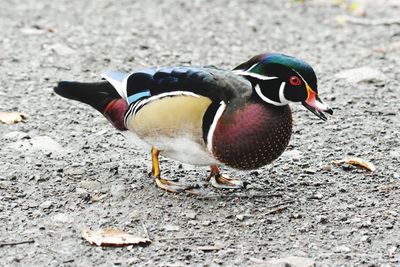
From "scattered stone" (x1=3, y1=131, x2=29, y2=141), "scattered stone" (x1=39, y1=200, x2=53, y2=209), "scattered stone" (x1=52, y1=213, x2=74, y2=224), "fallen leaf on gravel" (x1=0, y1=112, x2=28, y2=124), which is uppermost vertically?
"scattered stone" (x1=52, y1=213, x2=74, y2=224)

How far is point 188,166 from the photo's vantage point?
4.31 m

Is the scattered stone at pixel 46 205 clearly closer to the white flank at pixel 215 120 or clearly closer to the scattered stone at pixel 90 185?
the scattered stone at pixel 90 185

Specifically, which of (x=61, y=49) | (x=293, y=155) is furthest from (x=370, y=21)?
(x=293, y=155)

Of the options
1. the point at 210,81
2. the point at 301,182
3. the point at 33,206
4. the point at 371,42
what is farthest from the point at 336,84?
the point at 33,206

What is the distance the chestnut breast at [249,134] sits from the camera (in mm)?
3537

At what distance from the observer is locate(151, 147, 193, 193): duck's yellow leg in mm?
3910

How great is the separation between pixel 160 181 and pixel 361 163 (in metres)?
1.10

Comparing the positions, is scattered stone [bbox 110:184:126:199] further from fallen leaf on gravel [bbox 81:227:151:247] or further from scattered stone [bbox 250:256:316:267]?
scattered stone [bbox 250:256:316:267]

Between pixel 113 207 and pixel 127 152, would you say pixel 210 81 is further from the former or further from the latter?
pixel 127 152

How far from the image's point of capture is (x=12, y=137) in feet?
15.0

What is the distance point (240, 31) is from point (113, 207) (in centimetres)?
366

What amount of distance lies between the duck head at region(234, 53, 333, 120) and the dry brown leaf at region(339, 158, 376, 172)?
29.7 inches

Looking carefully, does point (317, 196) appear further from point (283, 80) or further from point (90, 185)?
point (90, 185)

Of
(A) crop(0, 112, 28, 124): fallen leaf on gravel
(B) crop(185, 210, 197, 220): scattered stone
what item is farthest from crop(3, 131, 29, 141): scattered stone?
(B) crop(185, 210, 197, 220): scattered stone
